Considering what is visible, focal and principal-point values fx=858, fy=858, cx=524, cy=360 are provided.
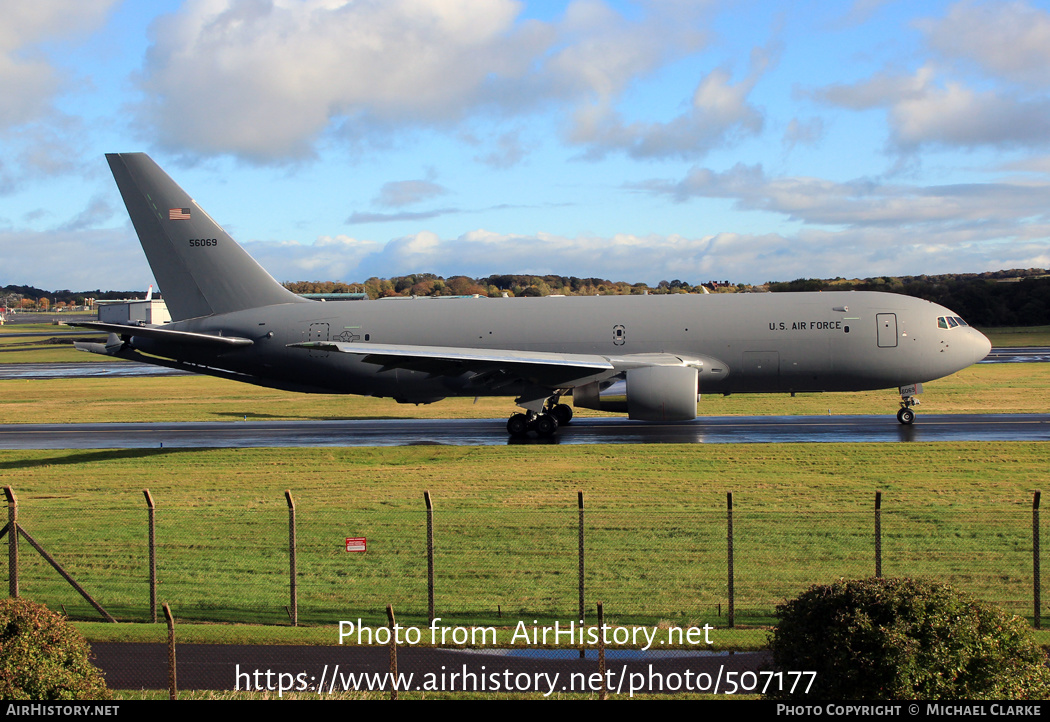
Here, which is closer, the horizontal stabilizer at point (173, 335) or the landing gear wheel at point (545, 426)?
the horizontal stabilizer at point (173, 335)

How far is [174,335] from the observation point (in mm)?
29797

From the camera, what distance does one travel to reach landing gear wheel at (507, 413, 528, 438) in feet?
100

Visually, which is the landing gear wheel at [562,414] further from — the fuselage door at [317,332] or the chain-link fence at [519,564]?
the chain-link fence at [519,564]

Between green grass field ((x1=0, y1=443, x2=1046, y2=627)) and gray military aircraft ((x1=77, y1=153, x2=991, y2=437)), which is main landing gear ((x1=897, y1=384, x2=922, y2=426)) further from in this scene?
green grass field ((x1=0, y1=443, x2=1046, y2=627))

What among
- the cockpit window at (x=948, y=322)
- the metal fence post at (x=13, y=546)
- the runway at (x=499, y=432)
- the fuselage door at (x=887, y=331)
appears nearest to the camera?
the metal fence post at (x=13, y=546)

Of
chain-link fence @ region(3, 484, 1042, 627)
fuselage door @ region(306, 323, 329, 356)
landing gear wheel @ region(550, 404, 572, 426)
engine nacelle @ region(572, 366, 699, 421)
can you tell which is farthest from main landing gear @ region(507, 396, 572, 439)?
chain-link fence @ region(3, 484, 1042, 627)

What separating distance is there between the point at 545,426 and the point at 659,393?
4369 mm

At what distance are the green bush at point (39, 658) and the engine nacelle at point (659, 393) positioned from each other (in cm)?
2195

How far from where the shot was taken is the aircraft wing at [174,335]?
92.4 ft

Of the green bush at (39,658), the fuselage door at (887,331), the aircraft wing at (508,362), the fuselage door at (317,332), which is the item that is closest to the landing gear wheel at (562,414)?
the aircraft wing at (508,362)

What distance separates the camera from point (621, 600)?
12.2 m

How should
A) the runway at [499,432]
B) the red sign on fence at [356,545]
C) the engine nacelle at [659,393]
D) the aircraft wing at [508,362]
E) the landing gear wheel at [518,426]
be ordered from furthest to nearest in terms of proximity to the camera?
the landing gear wheel at [518,426] < the runway at [499,432] < the aircraft wing at [508,362] < the engine nacelle at [659,393] < the red sign on fence at [356,545]

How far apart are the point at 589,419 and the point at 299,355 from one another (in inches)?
475

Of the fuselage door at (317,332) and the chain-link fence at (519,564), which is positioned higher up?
the fuselage door at (317,332)
